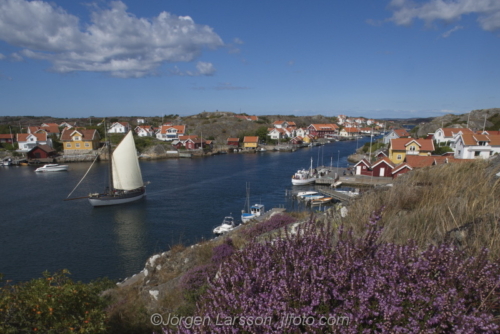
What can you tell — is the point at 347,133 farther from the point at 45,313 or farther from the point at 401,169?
the point at 45,313

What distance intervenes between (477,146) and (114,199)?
3803 cm

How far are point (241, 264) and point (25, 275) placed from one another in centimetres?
1679

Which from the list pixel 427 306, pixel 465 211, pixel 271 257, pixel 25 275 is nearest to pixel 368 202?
pixel 465 211

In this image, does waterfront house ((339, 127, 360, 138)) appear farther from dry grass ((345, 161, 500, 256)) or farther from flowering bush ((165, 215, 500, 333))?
flowering bush ((165, 215, 500, 333))

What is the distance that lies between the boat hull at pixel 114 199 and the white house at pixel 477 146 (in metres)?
34.9

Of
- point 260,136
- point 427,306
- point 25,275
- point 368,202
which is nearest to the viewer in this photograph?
point 427,306

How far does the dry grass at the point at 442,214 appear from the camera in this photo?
3342 mm

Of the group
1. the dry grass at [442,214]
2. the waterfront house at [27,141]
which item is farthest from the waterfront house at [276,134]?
the dry grass at [442,214]

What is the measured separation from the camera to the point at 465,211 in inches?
160

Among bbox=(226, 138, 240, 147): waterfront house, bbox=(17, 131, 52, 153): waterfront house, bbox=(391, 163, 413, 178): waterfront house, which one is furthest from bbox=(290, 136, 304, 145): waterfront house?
bbox=(17, 131, 52, 153): waterfront house

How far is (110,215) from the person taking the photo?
25891mm

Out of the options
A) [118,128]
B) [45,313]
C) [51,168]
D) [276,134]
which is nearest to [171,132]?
[118,128]

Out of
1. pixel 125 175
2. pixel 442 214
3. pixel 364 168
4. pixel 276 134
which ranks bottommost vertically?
pixel 125 175

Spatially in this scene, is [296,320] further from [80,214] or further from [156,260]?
[80,214]
